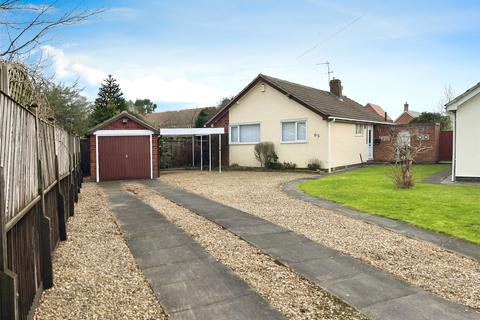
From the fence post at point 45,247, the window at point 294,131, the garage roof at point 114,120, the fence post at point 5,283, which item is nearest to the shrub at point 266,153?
the window at point 294,131

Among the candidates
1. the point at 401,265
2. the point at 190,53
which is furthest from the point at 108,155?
the point at 401,265

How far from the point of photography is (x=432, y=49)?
18.4 metres

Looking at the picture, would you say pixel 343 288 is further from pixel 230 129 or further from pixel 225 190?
pixel 230 129

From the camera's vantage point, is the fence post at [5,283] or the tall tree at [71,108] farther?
the tall tree at [71,108]

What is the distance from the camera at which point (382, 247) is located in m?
6.21

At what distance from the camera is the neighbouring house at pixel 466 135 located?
45.5ft

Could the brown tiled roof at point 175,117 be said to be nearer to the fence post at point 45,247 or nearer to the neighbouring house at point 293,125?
the neighbouring house at point 293,125

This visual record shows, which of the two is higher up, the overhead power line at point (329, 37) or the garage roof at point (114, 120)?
the overhead power line at point (329, 37)

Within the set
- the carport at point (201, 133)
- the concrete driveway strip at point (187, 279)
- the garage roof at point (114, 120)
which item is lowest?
the concrete driveway strip at point (187, 279)

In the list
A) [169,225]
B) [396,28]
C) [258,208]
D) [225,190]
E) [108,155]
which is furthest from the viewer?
[108,155]

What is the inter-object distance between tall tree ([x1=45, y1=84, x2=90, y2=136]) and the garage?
3.85m

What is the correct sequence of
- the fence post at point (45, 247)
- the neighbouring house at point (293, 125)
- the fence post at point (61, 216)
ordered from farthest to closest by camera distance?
the neighbouring house at point (293, 125), the fence post at point (61, 216), the fence post at point (45, 247)

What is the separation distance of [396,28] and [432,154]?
10.4 meters

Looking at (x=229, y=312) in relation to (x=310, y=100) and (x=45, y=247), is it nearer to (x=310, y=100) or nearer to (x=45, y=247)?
(x=45, y=247)
